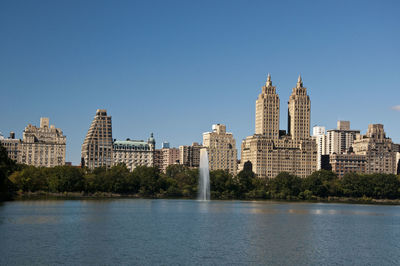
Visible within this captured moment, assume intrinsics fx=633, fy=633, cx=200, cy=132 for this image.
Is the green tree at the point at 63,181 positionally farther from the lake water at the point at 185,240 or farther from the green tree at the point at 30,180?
the lake water at the point at 185,240

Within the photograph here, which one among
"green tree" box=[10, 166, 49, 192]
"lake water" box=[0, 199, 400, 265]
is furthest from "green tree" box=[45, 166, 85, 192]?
"lake water" box=[0, 199, 400, 265]

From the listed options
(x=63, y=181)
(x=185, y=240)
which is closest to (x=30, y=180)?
(x=63, y=181)

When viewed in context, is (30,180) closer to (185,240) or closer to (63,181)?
(63,181)

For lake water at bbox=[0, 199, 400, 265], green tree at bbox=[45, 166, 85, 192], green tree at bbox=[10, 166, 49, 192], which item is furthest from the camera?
green tree at bbox=[45, 166, 85, 192]

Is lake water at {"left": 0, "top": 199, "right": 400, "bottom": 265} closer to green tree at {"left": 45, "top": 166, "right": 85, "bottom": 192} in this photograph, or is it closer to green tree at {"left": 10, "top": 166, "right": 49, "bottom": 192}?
green tree at {"left": 10, "top": 166, "right": 49, "bottom": 192}

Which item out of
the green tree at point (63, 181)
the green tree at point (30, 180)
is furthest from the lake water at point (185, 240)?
the green tree at point (63, 181)

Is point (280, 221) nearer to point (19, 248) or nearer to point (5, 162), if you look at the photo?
point (19, 248)

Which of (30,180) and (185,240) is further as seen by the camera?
(30,180)

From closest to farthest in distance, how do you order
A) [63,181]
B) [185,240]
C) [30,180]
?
[185,240]
[30,180]
[63,181]

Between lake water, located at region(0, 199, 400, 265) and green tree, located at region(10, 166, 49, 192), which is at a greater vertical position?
green tree, located at region(10, 166, 49, 192)

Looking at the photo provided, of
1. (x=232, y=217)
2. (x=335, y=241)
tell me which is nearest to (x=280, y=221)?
(x=232, y=217)

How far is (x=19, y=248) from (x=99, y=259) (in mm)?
9819

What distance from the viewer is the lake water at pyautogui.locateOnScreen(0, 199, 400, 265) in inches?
2435

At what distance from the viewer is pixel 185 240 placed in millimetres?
75500
